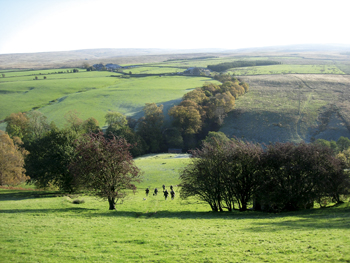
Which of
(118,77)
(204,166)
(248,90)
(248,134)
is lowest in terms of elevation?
(248,134)

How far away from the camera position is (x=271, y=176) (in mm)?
31031

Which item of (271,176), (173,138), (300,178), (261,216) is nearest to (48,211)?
(261,216)

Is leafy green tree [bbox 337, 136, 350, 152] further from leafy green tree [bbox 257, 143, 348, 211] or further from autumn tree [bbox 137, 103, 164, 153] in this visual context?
autumn tree [bbox 137, 103, 164, 153]

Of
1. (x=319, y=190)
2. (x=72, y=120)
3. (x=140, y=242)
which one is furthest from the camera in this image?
(x=72, y=120)

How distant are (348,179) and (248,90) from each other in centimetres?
11401

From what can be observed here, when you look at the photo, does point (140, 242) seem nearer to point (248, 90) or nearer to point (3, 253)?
point (3, 253)

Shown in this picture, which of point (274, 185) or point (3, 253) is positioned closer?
point (3, 253)

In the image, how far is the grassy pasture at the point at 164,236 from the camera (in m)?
15.8

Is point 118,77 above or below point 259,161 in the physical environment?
above

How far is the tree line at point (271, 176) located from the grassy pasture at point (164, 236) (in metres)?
2.00

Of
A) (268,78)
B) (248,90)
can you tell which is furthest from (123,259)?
(268,78)

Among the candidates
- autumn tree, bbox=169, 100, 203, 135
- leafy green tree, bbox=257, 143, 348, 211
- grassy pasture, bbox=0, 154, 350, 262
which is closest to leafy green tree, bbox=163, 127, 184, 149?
autumn tree, bbox=169, 100, 203, 135

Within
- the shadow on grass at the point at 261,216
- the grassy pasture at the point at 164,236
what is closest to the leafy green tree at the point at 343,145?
the grassy pasture at the point at 164,236

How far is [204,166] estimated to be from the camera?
32250mm
